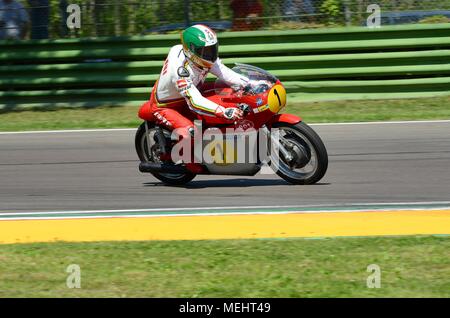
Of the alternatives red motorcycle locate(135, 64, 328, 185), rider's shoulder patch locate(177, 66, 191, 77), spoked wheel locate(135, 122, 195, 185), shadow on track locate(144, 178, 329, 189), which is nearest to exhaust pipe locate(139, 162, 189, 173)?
red motorcycle locate(135, 64, 328, 185)

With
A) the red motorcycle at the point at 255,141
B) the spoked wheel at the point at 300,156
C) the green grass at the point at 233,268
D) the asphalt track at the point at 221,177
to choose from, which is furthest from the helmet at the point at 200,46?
the green grass at the point at 233,268

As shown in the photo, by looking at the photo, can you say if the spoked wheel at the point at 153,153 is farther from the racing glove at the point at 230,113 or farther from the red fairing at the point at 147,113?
the racing glove at the point at 230,113

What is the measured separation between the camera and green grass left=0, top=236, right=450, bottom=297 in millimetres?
5891

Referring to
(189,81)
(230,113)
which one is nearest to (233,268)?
(230,113)

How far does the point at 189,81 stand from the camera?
353 inches

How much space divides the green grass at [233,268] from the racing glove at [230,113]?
1878mm

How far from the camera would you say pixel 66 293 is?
5938mm

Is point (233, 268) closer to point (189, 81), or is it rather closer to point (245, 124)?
point (245, 124)

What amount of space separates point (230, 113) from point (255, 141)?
Answer: 406 millimetres

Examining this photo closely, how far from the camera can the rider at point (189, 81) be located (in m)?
8.89

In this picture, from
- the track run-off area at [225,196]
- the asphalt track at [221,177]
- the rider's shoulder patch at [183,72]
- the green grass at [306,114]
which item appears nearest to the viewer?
the track run-off area at [225,196]

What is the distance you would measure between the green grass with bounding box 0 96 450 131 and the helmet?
448cm
